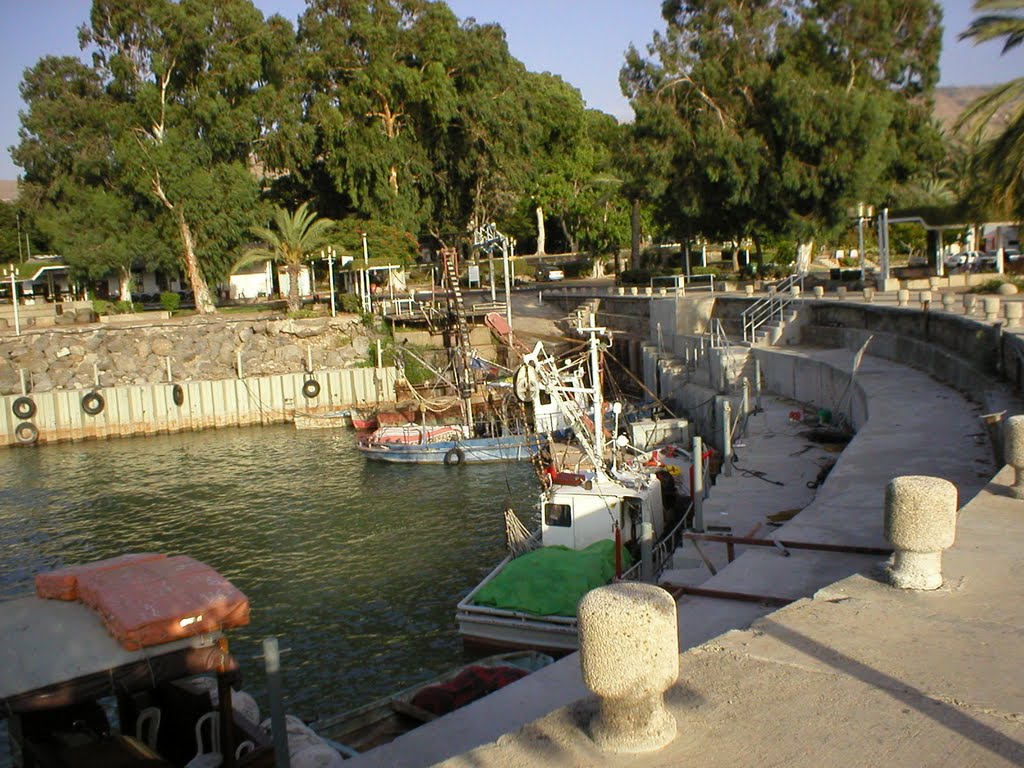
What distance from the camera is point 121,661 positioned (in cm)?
952

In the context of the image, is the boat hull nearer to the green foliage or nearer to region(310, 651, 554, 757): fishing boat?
region(310, 651, 554, 757): fishing boat

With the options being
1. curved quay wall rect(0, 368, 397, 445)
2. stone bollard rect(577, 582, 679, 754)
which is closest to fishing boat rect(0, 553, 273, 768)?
stone bollard rect(577, 582, 679, 754)

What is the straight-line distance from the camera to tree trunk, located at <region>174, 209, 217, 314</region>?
58500mm

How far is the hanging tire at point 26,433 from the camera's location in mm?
44844

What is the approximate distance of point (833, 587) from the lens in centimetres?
849

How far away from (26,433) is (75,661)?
39.8 metres

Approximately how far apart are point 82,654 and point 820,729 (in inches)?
276

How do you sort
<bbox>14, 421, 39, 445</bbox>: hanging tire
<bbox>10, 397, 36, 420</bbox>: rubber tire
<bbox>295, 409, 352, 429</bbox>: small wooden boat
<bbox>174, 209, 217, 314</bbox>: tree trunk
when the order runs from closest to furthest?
<bbox>14, 421, 39, 445</bbox>: hanging tire → <bbox>295, 409, 352, 429</bbox>: small wooden boat → <bbox>10, 397, 36, 420</bbox>: rubber tire → <bbox>174, 209, 217, 314</bbox>: tree trunk

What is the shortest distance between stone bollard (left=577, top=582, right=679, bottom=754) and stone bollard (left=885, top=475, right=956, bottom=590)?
295cm

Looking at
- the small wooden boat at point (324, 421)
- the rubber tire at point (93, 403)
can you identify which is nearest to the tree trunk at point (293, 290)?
the small wooden boat at point (324, 421)

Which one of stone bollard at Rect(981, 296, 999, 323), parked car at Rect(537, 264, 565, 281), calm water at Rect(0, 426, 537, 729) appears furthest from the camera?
parked car at Rect(537, 264, 565, 281)

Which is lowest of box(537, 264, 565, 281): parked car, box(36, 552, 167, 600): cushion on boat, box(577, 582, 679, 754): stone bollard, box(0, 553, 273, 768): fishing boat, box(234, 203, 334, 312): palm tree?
box(0, 553, 273, 768): fishing boat

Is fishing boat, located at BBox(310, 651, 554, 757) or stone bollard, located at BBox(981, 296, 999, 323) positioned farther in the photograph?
stone bollard, located at BBox(981, 296, 999, 323)

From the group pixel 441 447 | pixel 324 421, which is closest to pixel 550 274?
pixel 324 421
